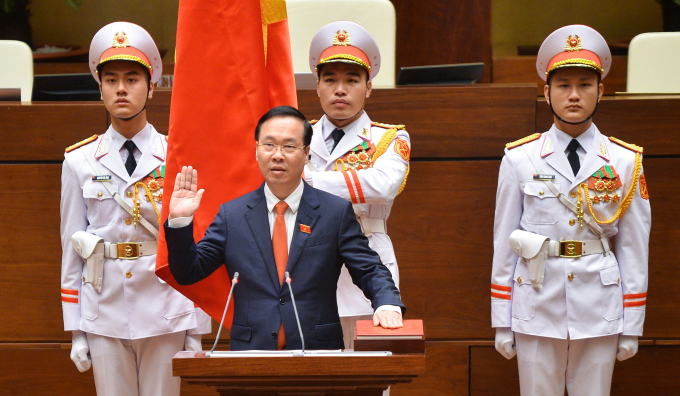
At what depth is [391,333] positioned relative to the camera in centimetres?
186

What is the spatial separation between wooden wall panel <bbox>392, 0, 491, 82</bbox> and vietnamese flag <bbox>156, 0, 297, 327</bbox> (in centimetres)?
270

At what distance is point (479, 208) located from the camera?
11.2 feet

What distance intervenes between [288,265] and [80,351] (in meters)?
1.04

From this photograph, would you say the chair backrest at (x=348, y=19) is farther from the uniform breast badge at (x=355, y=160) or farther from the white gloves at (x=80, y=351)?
the white gloves at (x=80, y=351)

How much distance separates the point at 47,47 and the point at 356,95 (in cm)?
364

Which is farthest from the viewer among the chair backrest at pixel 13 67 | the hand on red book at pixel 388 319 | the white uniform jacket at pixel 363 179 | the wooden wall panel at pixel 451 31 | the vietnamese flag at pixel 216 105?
the wooden wall panel at pixel 451 31

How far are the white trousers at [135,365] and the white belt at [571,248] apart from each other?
1313mm

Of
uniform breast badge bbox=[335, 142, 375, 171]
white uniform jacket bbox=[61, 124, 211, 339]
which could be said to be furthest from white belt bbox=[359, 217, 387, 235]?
white uniform jacket bbox=[61, 124, 211, 339]

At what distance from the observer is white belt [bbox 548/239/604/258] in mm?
2816

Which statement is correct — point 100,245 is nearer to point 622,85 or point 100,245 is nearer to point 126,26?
point 126,26

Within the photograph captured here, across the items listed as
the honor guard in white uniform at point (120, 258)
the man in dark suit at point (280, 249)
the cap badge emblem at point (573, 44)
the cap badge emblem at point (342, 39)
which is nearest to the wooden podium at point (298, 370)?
the man in dark suit at point (280, 249)

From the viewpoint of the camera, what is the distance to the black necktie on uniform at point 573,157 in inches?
113

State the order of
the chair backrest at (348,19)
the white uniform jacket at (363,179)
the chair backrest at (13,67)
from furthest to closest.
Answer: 1. the chair backrest at (348,19)
2. the chair backrest at (13,67)
3. the white uniform jacket at (363,179)

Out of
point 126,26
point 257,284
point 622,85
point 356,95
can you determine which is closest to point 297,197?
Answer: point 257,284
